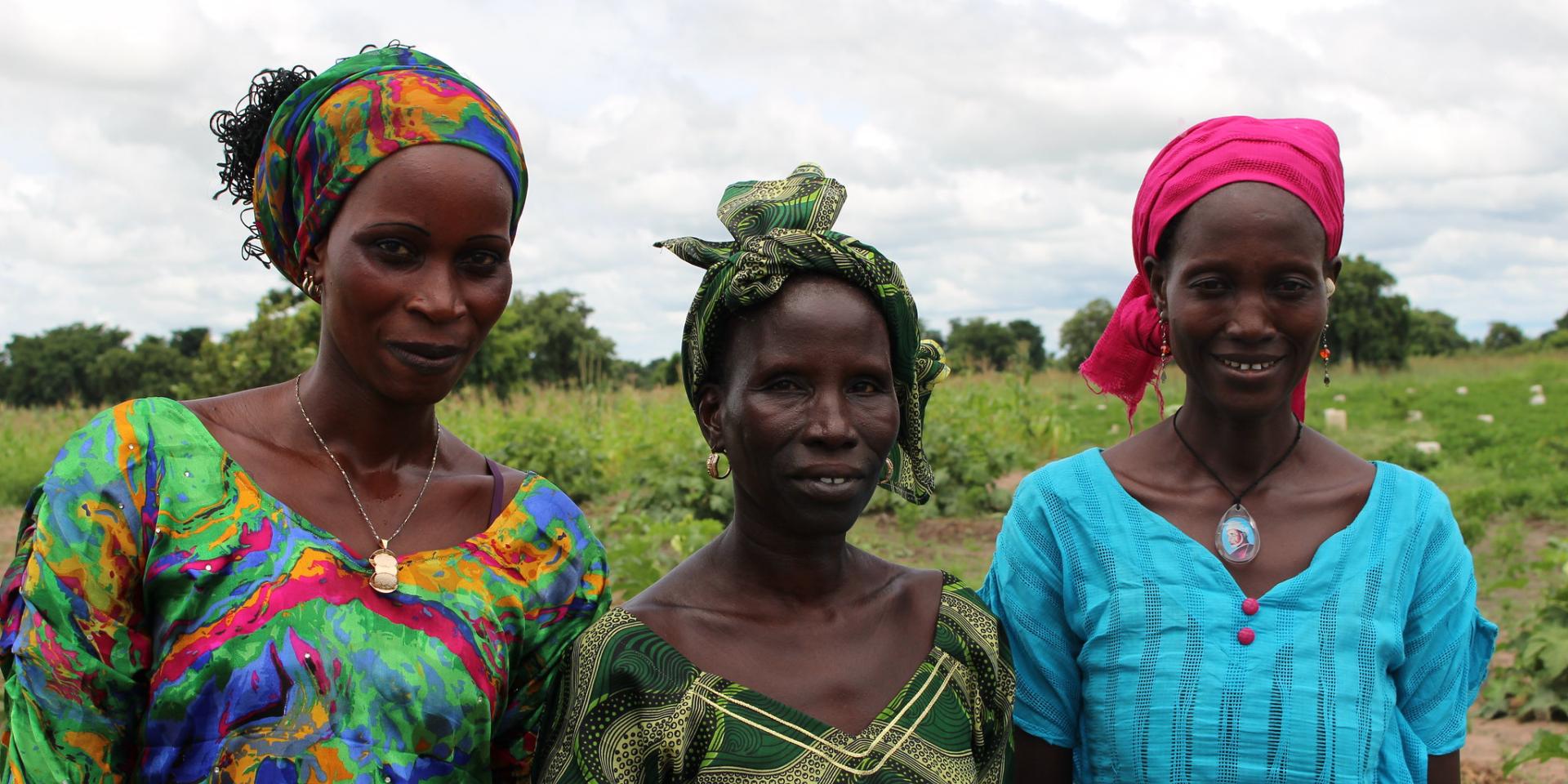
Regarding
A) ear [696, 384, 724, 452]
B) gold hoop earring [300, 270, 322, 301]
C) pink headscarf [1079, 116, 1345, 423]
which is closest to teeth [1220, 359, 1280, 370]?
pink headscarf [1079, 116, 1345, 423]

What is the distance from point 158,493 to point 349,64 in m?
0.75

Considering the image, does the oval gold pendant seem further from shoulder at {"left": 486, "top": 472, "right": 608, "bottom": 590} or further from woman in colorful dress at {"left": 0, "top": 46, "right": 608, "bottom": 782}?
shoulder at {"left": 486, "top": 472, "right": 608, "bottom": 590}

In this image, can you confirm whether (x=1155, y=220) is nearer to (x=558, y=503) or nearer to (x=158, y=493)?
(x=558, y=503)

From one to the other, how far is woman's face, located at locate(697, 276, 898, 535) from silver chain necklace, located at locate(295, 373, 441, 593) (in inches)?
21.3

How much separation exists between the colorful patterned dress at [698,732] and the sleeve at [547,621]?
0.22 m

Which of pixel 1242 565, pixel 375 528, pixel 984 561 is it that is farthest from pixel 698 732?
pixel 984 561

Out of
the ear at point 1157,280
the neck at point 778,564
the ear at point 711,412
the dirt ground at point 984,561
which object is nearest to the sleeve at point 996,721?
the neck at point 778,564

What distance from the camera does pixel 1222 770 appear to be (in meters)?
1.96

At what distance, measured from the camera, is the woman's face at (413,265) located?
187 cm

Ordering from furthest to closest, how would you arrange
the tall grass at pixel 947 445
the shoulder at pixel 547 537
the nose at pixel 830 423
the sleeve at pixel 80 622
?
the tall grass at pixel 947 445 → the shoulder at pixel 547 537 → the nose at pixel 830 423 → the sleeve at pixel 80 622

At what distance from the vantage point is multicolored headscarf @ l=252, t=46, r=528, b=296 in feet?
6.23

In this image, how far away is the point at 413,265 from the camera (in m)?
1.89

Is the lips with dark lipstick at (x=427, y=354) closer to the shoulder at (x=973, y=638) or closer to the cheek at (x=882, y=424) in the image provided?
the cheek at (x=882, y=424)

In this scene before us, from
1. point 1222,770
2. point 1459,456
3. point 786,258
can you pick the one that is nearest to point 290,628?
point 786,258
